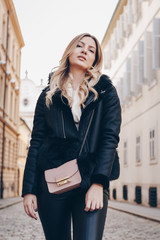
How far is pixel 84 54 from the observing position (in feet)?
9.16

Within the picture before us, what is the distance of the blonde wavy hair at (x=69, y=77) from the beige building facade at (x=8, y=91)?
22.8 meters

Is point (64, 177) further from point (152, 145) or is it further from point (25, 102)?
point (25, 102)

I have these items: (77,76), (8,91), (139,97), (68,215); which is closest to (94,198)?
(68,215)

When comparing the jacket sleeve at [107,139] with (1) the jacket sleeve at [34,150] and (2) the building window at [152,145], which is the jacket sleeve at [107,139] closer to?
(1) the jacket sleeve at [34,150]

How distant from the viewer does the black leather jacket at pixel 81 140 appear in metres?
2.52

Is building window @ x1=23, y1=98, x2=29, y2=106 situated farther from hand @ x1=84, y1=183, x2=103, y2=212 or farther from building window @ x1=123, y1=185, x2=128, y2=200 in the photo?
hand @ x1=84, y1=183, x2=103, y2=212

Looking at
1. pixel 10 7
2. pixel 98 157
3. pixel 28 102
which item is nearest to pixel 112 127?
pixel 98 157

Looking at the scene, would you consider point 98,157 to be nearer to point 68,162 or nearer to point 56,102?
point 68,162

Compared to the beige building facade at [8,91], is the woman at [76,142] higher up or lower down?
lower down

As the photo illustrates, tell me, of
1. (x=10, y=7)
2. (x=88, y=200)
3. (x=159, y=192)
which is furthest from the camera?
(x=10, y=7)

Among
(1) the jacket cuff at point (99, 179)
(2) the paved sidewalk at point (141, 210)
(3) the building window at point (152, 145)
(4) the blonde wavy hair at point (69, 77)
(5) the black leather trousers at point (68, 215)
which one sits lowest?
(2) the paved sidewalk at point (141, 210)

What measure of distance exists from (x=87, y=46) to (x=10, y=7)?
28429 millimetres

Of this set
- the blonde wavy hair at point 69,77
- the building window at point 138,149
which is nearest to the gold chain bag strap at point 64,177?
the blonde wavy hair at point 69,77

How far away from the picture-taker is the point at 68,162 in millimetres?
2520
